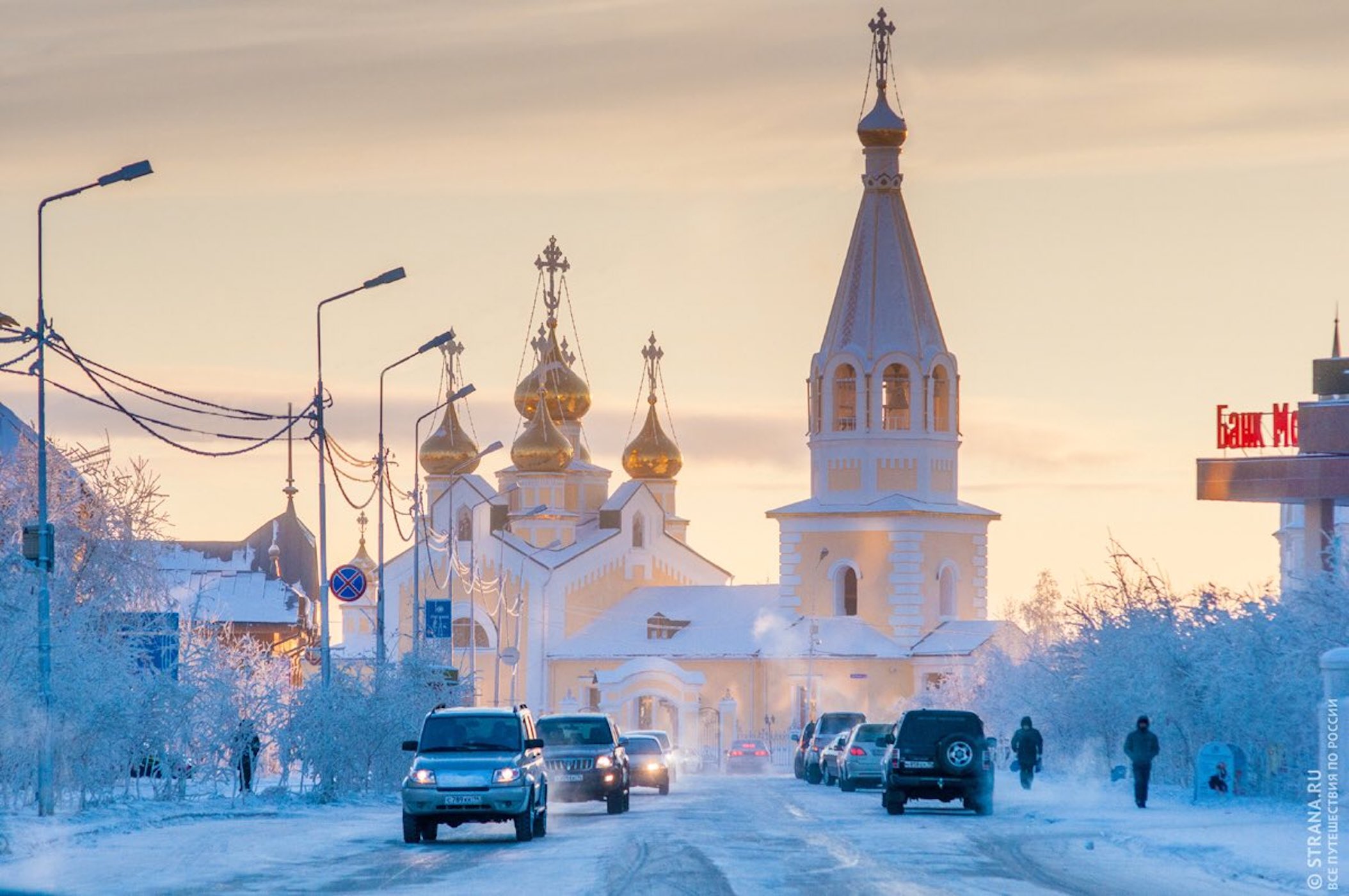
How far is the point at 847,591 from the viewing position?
4018 inches

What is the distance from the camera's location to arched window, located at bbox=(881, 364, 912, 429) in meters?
93.7

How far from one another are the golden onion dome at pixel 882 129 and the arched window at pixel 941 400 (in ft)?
28.7

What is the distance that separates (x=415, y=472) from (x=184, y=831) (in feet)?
90.1

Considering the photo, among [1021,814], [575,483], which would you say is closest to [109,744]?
[1021,814]

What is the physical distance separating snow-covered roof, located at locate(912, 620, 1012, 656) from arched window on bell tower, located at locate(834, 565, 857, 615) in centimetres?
376

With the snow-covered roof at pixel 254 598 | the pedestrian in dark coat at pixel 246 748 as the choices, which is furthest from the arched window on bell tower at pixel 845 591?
the pedestrian in dark coat at pixel 246 748

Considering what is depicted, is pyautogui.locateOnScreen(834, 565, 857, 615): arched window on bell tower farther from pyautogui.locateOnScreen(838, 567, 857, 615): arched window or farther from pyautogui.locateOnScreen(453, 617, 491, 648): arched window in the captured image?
pyautogui.locateOnScreen(453, 617, 491, 648): arched window

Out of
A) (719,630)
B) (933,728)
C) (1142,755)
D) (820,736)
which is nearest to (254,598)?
(719,630)

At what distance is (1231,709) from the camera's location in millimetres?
39781

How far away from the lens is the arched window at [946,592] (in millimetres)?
101438

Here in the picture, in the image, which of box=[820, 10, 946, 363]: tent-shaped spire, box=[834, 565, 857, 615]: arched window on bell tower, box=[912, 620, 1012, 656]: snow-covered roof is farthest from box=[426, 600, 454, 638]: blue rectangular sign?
box=[834, 565, 857, 615]: arched window on bell tower

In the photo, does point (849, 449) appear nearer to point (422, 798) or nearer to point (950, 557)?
point (950, 557)

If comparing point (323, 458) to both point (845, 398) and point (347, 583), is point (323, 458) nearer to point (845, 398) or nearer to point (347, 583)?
point (347, 583)
